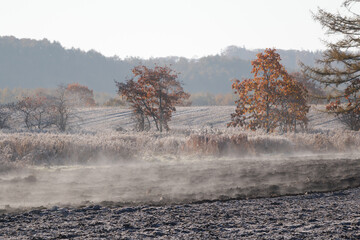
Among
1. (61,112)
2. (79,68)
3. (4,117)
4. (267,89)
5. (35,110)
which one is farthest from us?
(79,68)

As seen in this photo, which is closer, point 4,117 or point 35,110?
point 4,117

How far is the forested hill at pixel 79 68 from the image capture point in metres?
144

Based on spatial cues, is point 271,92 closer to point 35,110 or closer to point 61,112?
point 61,112

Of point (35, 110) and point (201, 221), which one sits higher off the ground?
point (35, 110)

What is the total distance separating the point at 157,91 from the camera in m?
24.1

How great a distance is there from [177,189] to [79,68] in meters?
152

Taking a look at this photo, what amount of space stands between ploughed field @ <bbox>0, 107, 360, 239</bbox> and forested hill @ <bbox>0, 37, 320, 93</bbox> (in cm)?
13078

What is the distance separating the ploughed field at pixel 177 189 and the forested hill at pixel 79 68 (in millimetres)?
130778

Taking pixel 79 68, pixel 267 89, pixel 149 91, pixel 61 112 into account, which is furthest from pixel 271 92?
pixel 79 68

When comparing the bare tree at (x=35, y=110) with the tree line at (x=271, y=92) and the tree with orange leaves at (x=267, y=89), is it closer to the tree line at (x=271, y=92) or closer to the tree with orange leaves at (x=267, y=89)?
the tree line at (x=271, y=92)

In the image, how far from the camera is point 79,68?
15375 centimetres

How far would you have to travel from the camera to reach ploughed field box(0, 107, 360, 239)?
5.21 metres

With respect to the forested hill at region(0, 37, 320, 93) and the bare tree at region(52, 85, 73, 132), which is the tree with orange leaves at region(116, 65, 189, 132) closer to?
the bare tree at region(52, 85, 73, 132)

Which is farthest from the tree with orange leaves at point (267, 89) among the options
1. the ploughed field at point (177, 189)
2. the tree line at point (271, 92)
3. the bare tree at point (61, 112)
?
the bare tree at point (61, 112)
